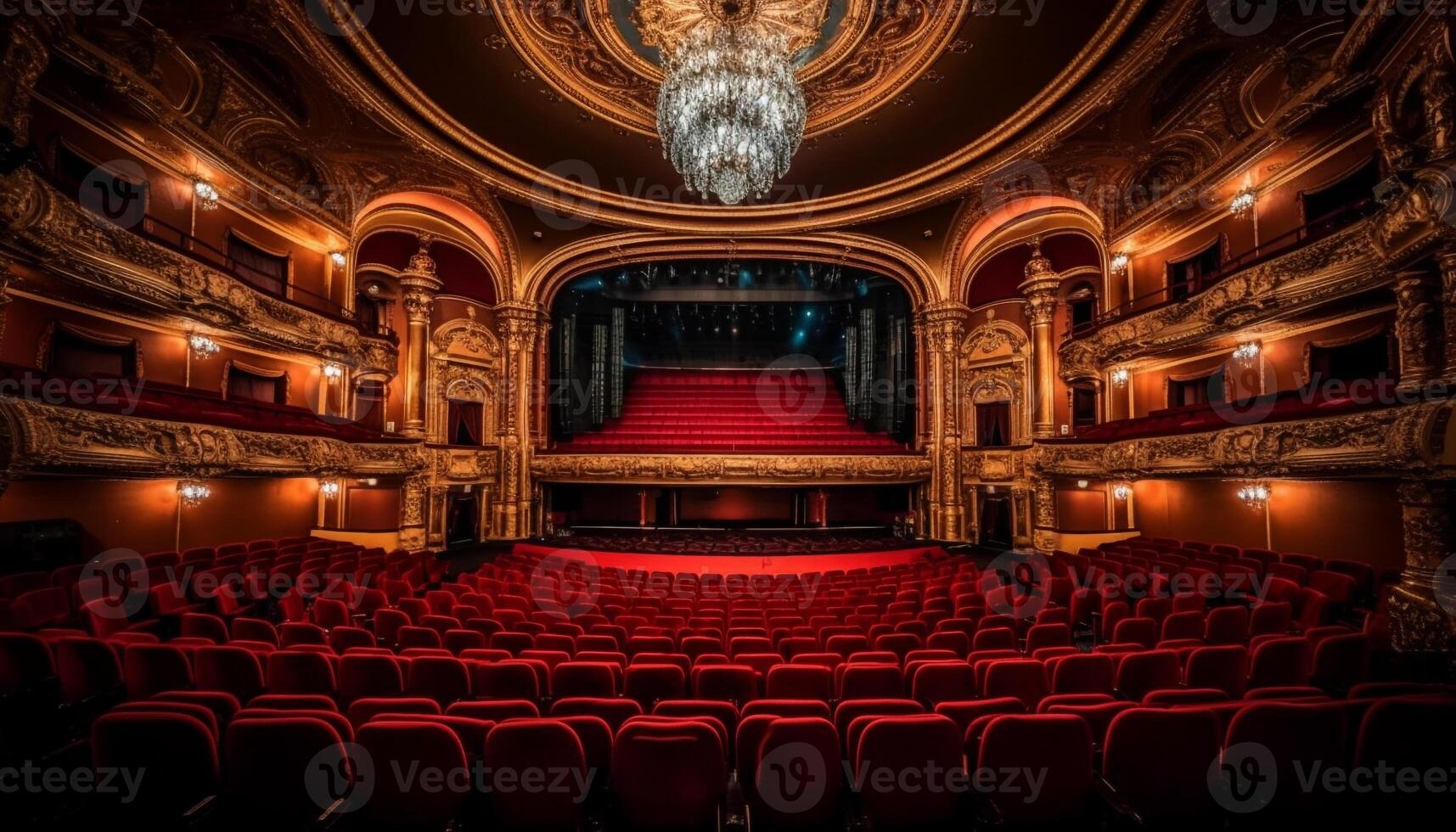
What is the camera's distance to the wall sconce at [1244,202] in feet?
31.2

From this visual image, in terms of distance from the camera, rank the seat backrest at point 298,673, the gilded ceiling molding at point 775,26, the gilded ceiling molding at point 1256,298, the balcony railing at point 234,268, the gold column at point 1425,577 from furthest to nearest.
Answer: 1. the gilded ceiling molding at point 775,26
2. the balcony railing at point 234,268
3. the gilded ceiling molding at point 1256,298
4. the gold column at point 1425,577
5. the seat backrest at point 298,673

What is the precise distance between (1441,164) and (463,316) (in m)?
16.3

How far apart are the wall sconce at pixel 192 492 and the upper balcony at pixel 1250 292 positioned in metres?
16.4

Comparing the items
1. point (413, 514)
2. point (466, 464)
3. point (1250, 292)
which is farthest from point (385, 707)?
point (466, 464)

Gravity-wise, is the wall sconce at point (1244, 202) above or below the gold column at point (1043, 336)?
above

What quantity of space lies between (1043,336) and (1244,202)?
4.27 meters

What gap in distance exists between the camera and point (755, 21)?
7.67 m

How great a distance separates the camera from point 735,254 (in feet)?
49.6

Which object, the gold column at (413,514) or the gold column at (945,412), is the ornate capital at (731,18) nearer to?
the gold column at (945,412)

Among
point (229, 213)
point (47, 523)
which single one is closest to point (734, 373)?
point (229, 213)

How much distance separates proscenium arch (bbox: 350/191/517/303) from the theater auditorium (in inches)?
6.8

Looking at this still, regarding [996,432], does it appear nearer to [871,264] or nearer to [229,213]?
[871,264]

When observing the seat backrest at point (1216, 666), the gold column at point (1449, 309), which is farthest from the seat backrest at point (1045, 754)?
the gold column at point (1449, 309)

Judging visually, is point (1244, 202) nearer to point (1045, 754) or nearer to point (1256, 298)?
point (1256, 298)
